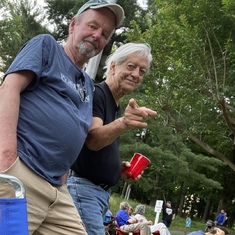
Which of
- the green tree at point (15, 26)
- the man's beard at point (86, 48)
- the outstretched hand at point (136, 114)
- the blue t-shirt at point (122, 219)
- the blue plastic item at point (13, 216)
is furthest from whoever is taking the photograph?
the green tree at point (15, 26)

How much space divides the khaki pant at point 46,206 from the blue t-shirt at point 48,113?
5 cm

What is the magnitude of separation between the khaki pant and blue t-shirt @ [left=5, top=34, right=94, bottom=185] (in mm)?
46

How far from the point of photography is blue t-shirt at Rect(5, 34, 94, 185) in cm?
197

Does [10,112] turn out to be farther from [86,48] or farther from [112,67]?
[112,67]

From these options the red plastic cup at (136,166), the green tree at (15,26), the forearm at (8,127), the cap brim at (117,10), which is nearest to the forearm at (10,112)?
the forearm at (8,127)

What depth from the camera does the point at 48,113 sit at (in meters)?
2.02

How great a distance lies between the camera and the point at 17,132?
1942 millimetres

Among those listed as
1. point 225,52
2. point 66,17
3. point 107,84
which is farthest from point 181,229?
point 107,84

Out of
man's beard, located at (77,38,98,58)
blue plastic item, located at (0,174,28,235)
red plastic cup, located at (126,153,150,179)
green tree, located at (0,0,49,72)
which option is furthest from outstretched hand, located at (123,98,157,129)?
green tree, located at (0,0,49,72)

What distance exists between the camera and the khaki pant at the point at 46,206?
6.27 feet

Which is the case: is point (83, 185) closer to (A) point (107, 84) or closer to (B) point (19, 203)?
(A) point (107, 84)

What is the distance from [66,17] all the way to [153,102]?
811cm

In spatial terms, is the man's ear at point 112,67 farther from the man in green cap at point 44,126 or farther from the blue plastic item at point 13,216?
the blue plastic item at point 13,216

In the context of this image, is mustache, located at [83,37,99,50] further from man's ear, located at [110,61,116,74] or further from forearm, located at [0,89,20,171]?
forearm, located at [0,89,20,171]
